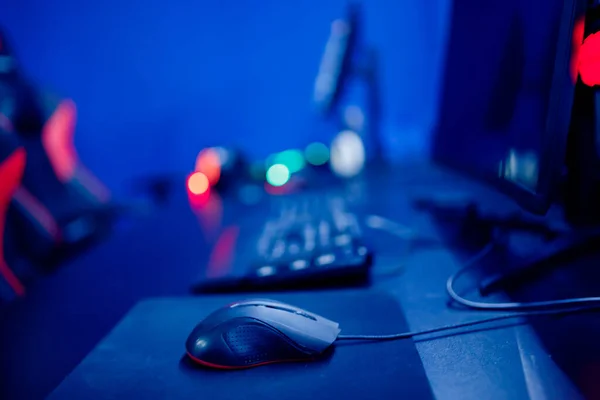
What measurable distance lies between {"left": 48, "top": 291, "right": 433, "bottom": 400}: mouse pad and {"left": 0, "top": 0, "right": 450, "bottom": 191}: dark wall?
172cm

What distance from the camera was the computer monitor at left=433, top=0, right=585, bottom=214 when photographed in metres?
0.48

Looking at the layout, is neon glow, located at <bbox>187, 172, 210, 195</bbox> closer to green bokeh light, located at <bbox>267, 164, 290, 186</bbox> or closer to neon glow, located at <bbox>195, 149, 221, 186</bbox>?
neon glow, located at <bbox>195, 149, 221, 186</bbox>

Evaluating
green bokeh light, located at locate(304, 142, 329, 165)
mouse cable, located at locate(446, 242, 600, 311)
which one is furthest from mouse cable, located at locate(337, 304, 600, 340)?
green bokeh light, located at locate(304, 142, 329, 165)

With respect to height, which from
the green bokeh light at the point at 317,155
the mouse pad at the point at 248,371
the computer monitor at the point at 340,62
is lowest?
the green bokeh light at the point at 317,155

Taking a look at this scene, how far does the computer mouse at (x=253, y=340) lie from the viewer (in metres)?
0.43

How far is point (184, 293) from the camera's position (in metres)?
0.65

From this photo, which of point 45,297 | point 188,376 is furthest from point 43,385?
point 45,297

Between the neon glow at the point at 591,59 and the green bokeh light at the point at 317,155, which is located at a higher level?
the neon glow at the point at 591,59

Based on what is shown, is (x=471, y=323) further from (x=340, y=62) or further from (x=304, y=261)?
(x=340, y=62)

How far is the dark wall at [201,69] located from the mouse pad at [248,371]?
1.72 metres

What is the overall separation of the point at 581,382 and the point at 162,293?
0.48 metres

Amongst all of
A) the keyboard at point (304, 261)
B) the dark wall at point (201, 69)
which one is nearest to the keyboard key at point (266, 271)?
the keyboard at point (304, 261)

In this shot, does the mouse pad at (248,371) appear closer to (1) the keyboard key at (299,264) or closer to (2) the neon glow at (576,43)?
(1) the keyboard key at (299,264)

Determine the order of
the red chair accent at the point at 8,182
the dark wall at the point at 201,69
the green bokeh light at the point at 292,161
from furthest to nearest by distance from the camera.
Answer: the dark wall at the point at 201,69 < the green bokeh light at the point at 292,161 < the red chair accent at the point at 8,182
